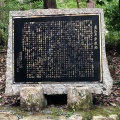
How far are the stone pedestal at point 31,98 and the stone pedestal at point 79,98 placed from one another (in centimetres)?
48

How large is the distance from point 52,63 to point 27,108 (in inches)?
35.8

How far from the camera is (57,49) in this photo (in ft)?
17.1

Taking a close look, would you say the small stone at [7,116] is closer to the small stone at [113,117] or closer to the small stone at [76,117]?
the small stone at [76,117]

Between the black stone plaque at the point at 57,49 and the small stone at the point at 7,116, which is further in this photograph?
the black stone plaque at the point at 57,49

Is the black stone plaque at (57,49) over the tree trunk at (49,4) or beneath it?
beneath

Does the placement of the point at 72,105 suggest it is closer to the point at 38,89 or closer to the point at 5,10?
the point at 38,89

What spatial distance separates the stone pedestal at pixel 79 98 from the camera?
187 inches

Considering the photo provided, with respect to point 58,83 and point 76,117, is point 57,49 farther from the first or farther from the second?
point 76,117

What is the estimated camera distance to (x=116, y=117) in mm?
4566

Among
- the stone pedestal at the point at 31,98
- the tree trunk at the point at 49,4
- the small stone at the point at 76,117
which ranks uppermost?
the tree trunk at the point at 49,4

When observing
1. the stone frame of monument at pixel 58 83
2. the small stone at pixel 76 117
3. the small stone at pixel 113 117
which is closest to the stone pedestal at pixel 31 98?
the stone frame of monument at pixel 58 83

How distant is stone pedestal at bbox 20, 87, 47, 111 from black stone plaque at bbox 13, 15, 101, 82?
41 centimetres

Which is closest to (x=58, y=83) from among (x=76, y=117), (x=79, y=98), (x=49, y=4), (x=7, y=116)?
(x=79, y=98)

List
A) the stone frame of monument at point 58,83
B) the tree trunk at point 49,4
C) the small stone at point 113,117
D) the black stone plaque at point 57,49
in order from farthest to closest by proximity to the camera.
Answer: the tree trunk at point 49,4 → the black stone plaque at point 57,49 → the stone frame of monument at point 58,83 → the small stone at point 113,117
